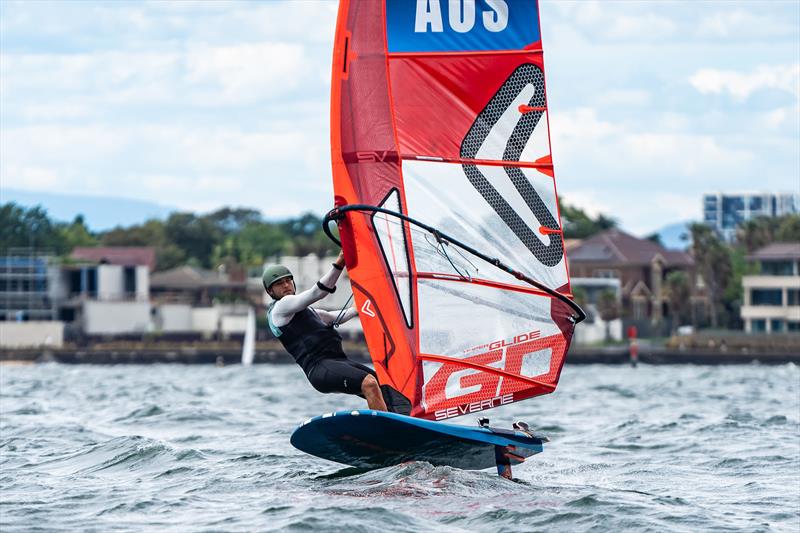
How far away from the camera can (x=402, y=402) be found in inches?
480

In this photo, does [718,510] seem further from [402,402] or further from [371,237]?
[371,237]

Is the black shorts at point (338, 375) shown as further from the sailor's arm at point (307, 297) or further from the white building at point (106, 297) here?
the white building at point (106, 297)

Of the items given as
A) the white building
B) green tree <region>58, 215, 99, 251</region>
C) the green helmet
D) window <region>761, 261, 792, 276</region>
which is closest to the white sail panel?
the green helmet

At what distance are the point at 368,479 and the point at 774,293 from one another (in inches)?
2604

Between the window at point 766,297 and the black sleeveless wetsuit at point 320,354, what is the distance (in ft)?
215

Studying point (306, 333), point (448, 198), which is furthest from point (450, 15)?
point (306, 333)

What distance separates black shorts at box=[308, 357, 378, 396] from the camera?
11.9 metres

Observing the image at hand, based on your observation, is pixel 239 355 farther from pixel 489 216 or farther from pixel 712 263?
pixel 489 216

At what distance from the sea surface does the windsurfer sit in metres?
0.80

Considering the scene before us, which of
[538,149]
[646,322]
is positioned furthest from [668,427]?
[646,322]

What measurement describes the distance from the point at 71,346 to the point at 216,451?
6160cm

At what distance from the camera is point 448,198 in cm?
1215

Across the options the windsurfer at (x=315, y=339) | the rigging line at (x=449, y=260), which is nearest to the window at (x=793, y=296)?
the rigging line at (x=449, y=260)

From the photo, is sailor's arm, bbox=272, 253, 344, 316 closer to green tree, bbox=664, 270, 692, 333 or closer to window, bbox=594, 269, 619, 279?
green tree, bbox=664, 270, 692, 333
